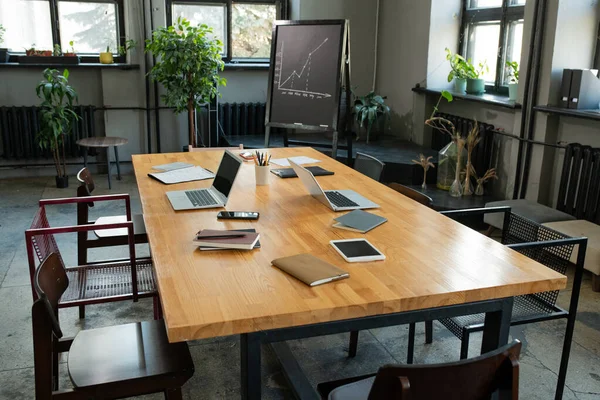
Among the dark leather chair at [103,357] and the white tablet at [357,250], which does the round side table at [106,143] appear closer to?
the dark leather chair at [103,357]

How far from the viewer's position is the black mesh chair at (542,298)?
238cm

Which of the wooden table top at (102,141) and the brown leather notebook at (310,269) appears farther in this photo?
the wooden table top at (102,141)

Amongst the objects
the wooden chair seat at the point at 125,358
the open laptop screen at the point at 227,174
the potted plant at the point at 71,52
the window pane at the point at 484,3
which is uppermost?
the window pane at the point at 484,3

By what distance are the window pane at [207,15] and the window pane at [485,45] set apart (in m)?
2.90

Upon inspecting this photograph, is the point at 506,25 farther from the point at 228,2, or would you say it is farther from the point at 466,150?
the point at 228,2

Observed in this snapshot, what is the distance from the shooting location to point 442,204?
4.96m

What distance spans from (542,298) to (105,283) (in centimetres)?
197

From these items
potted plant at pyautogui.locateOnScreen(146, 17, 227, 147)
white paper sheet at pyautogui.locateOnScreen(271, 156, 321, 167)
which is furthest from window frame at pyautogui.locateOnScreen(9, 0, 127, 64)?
white paper sheet at pyautogui.locateOnScreen(271, 156, 321, 167)

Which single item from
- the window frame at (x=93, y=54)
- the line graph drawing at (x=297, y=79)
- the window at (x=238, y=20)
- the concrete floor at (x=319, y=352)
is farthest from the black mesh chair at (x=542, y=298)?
the window frame at (x=93, y=54)

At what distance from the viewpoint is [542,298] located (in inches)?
101

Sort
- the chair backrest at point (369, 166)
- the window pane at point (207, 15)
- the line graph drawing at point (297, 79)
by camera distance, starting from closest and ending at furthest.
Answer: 1. the chair backrest at point (369, 166)
2. the line graph drawing at point (297, 79)
3. the window pane at point (207, 15)

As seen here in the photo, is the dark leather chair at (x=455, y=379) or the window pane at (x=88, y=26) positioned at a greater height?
the window pane at (x=88, y=26)


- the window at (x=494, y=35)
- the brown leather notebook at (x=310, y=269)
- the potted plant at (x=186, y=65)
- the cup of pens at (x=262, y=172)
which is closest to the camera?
the brown leather notebook at (x=310, y=269)

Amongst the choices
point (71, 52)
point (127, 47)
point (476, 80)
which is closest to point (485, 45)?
point (476, 80)
